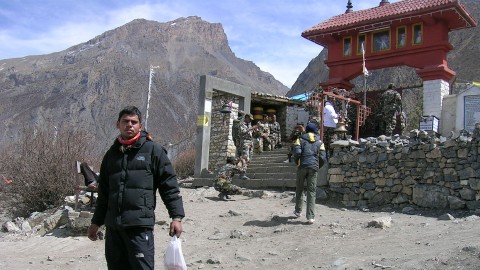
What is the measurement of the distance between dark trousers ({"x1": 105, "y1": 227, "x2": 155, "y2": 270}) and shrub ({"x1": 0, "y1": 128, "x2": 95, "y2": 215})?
31.4 ft

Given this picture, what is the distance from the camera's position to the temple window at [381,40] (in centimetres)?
1813

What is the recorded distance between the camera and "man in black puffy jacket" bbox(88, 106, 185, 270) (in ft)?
13.6

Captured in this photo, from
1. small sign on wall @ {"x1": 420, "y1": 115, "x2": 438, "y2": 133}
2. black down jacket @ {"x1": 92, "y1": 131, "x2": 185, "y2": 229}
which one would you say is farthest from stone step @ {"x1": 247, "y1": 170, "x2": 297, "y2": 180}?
black down jacket @ {"x1": 92, "y1": 131, "x2": 185, "y2": 229}

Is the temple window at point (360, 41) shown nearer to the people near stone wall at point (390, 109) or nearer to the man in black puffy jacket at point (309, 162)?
the people near stone wall at point (390, 109)

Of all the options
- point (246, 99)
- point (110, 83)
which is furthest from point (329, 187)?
point (110, 83)

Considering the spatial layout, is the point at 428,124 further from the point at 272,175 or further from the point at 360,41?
the point at 360,41

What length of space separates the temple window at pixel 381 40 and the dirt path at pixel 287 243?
9.32 metres

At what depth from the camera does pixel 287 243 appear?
8055 mm

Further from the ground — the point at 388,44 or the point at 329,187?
the point at 388,44

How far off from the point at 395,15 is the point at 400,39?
0.89m

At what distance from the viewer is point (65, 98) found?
7931cm

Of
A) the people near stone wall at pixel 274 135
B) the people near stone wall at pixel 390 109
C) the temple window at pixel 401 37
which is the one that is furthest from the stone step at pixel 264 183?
the temple window at pixel 401 37

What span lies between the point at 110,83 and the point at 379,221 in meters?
76.1

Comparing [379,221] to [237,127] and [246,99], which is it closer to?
[237,127]
